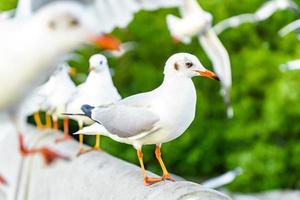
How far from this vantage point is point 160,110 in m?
1.03

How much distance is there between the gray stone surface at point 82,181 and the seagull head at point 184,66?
0.18 meters

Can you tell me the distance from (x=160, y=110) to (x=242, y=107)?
5.12 meters

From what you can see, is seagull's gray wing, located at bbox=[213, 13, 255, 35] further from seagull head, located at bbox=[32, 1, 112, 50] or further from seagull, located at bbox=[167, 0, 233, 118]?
seagull head, located at bbox=[32, 1, 112, 50]

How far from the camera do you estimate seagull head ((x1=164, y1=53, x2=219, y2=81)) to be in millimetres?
997

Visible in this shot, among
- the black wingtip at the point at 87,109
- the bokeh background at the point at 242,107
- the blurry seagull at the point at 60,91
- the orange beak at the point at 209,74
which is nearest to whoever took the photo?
the orange beak at the point at 209,74

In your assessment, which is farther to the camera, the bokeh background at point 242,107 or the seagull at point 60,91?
the bokeh background at point 242,107

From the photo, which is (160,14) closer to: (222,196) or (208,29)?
(208,29)

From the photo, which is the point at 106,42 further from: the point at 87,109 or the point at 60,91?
the point at 60,91

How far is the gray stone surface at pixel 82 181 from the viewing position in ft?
3.83

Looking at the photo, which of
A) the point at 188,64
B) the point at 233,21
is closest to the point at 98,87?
the point at 188,64

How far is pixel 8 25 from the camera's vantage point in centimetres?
57

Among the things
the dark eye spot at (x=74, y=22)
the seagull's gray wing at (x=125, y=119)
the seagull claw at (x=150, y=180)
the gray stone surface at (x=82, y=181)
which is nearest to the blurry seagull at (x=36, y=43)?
the dark eye spot at (x=74, y=22)

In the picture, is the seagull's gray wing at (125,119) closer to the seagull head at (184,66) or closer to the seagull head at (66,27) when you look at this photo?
the seagull head at (184,66)

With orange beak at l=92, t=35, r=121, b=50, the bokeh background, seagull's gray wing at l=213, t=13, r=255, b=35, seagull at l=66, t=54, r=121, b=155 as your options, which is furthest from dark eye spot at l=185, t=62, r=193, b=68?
the bokeh background
